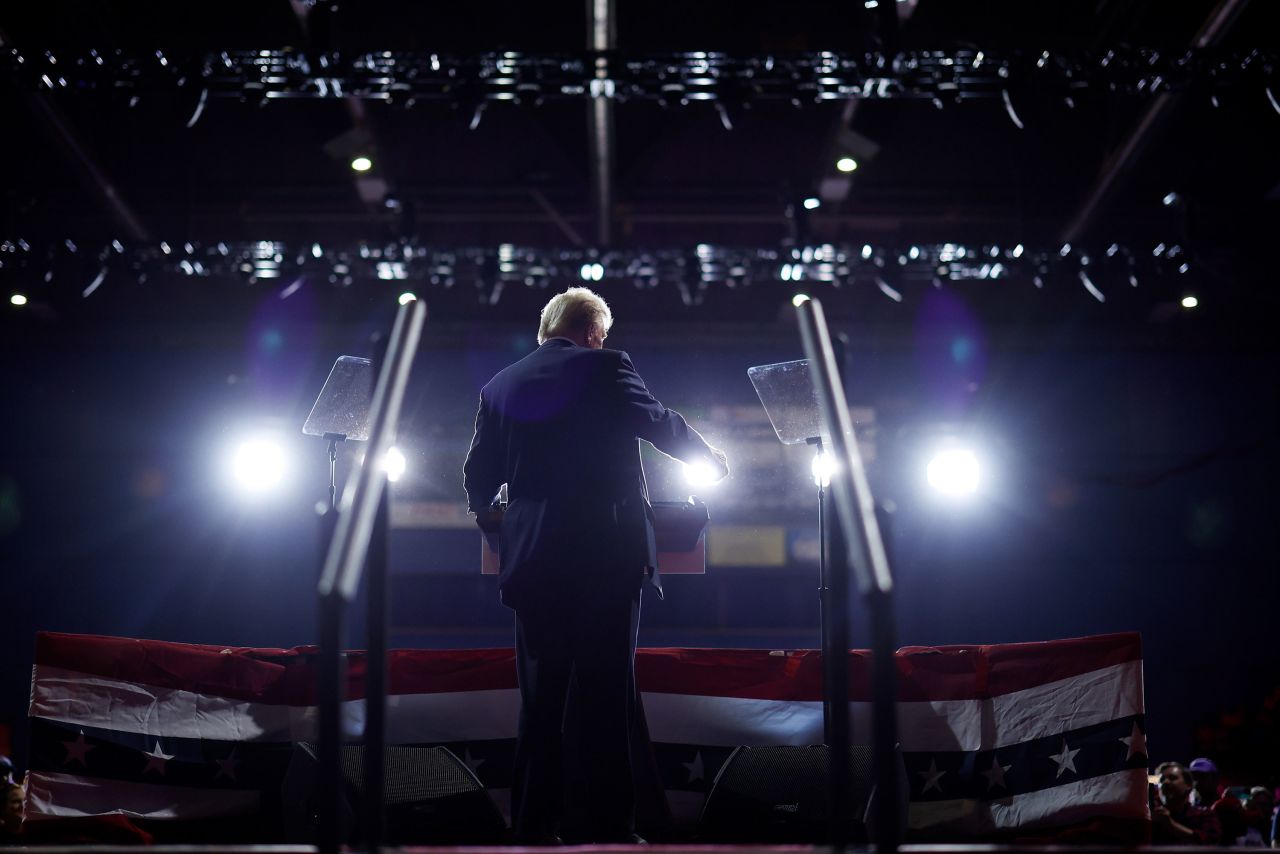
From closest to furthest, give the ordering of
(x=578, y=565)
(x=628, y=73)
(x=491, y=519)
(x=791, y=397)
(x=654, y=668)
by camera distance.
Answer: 1. (x=578, y=565)
2. (x=491, y=519)
3. (x=791, y=397)
4. (x=654, y=668)
5. (x=628, y=73)

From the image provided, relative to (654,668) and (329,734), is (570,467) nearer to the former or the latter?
(329,734)

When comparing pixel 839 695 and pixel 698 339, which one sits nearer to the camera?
pixel 839 695

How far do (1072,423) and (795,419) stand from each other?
733 cm

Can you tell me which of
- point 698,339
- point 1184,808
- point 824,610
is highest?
point 698,339

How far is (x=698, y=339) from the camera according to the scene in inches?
375

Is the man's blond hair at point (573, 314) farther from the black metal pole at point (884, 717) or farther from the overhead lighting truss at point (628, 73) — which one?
the overhead lighting truss at point (628, 73)

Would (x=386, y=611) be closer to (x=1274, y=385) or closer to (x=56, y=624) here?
(x=56, y=624)

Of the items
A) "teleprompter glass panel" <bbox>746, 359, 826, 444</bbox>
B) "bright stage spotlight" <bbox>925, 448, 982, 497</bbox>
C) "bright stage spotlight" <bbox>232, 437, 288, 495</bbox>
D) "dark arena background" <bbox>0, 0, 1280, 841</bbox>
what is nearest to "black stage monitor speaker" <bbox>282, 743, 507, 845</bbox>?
"teleprompter glass panel" <bbox>746, 359, 826, 444</bbox>

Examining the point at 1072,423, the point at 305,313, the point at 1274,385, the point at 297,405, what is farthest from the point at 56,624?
the point at 1274,385

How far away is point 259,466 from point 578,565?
7392 millimetres

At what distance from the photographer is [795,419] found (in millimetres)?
3150

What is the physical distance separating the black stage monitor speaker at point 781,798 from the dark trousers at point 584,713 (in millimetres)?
550

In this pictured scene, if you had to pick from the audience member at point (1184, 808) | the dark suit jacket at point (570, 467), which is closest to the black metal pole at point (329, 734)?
the dark suit jacket at point (570, 467)

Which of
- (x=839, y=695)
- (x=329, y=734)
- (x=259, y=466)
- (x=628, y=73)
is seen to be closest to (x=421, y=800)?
(x=329, y=734)
